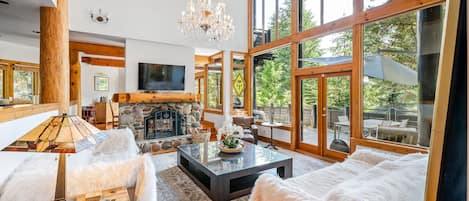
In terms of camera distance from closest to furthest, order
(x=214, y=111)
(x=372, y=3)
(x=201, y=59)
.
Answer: (x=372, y=3) → (x=214, y=111) → (x=201, y=59)

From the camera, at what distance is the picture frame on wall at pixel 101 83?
945 centimetres

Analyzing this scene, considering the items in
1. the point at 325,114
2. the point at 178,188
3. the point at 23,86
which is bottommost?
the point at 178,188

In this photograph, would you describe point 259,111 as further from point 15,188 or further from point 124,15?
point 15,188

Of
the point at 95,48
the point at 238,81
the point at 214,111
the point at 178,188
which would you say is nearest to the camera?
the point at 178,188

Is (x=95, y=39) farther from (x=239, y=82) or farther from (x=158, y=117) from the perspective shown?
(x=239, y=82)

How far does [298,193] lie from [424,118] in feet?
10.1

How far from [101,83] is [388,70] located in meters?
10.1

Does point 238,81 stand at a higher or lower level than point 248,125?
higher

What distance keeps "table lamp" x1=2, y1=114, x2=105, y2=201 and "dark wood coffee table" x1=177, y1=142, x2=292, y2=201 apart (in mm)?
1594

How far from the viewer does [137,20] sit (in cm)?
529

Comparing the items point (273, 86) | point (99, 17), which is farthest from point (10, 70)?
point (273, 86)

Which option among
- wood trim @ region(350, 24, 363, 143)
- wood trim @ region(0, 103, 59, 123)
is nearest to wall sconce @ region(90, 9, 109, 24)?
wood trim @ region(0, 103, 59, 123)

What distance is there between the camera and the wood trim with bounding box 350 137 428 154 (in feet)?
11.1

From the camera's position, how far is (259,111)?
6.63 metres
